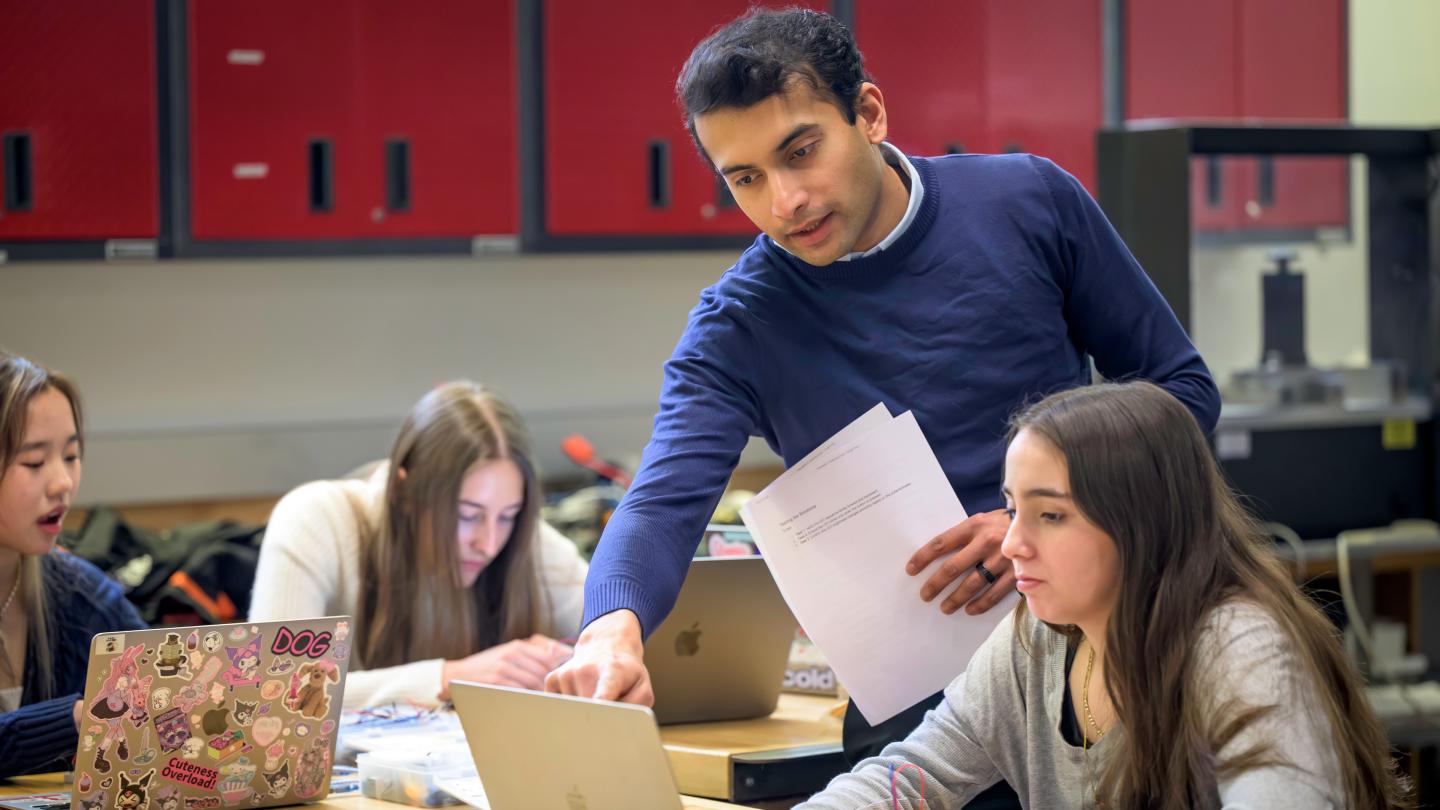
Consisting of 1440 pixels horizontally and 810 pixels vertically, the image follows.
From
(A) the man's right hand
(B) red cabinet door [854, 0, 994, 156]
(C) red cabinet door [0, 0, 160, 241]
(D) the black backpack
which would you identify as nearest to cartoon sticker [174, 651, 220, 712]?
(A) the man's right hand

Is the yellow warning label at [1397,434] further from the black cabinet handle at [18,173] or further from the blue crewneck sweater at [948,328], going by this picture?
the black cabinet handle at [18,173]

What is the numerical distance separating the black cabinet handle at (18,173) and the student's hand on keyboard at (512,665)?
1.63 meters

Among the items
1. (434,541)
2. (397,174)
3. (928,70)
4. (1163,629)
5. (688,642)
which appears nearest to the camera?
(1163,629)

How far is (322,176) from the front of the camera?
356cm

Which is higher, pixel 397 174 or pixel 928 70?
pixel 928 70

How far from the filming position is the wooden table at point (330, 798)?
5.60 ft

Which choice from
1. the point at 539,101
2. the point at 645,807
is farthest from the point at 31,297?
the point at 645,807

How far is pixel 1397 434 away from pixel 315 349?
8.58ft

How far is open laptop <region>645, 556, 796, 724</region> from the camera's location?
202 cm

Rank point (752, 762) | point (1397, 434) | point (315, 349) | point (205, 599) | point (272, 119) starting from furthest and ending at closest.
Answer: point (315, 349) < point (1397, 434) < point (272, 119) < point (205, 599) < point (752, 762)

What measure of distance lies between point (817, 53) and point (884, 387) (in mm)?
362

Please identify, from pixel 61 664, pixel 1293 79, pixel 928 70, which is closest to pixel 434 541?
pixel 61 664

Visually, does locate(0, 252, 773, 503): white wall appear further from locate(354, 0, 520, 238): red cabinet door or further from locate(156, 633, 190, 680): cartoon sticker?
locate(156, 633, 190, 680): cartoon sticker

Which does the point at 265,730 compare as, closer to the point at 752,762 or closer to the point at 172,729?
the point at 172,729
